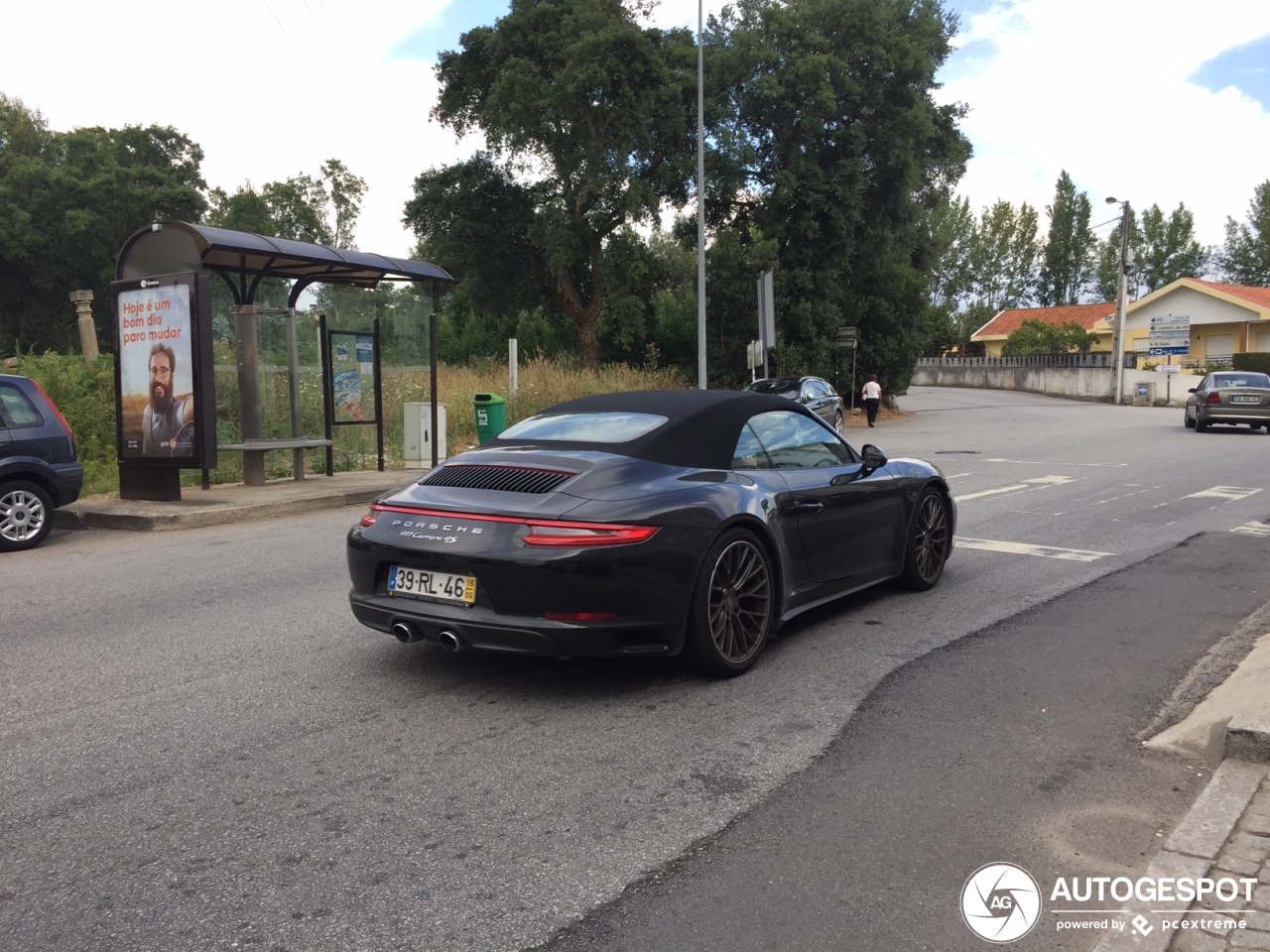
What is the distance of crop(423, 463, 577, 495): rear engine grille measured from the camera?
4809mm

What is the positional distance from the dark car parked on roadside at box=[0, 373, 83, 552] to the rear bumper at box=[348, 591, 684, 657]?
646 centimetres

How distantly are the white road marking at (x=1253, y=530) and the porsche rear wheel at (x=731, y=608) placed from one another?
21.5ft

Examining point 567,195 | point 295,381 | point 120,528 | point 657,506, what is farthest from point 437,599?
point 567,195

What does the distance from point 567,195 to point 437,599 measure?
33249 millimetres

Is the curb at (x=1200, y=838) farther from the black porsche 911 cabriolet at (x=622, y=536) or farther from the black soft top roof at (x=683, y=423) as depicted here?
the black soft top roof at (x=683, y=423)

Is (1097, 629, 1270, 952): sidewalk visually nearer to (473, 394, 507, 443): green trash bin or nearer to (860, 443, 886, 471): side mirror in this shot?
(860, 443, 886, 471): side mirror

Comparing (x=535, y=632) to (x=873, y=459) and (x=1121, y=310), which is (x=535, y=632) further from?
(x=1121, y=310)

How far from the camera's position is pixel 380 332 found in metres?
15.7

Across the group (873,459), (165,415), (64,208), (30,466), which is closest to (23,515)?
(30,466)

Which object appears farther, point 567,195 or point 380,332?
point 567,195

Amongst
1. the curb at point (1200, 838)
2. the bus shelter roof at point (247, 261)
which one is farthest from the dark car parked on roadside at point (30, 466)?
the curb at point (1200, 838)

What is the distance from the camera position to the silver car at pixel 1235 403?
24.4 meters

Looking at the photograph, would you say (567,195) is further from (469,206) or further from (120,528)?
(120,528)

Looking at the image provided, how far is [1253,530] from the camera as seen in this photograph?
9.75 meters
